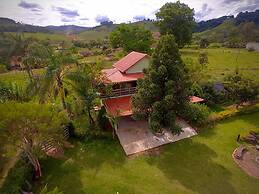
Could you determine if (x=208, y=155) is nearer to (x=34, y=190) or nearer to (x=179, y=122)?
(x=179, y=122)

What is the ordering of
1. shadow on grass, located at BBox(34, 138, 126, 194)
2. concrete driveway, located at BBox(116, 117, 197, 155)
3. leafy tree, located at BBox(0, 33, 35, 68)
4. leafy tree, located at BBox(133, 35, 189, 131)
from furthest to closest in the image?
leafy tree, located at BBox(0, 33, 35, 68) → concrete driveway, located at BBox(116, 117, 197, 155) → leafy tree, located at BBox(133, 35, 189, 131) → shadow on grass, located at BBox(34, 138, 126, 194)

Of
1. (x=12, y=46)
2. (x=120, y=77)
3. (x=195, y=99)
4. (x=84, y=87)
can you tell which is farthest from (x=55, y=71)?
(x=12, y=46)

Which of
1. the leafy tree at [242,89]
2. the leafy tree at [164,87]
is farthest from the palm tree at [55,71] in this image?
the leafy tree at [242,89]

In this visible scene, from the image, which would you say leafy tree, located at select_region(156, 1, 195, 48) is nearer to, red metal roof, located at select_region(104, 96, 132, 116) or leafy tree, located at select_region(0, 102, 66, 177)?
red metal roof, located at select_region(104, 96, 132, 116)

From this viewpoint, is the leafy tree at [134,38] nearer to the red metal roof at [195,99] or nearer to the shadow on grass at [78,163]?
the red metal roof at [195,99]

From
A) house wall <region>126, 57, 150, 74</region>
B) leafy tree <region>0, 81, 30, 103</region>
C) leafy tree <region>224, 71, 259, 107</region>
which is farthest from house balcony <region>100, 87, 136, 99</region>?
leafy tree <region>224, 71, 259, 107</region>

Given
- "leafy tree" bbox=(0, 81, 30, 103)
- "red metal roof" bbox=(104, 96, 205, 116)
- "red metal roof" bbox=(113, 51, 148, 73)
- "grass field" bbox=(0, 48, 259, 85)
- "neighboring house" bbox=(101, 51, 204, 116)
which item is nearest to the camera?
"red metal roof" bbox=(104, 96, 205, 116)
